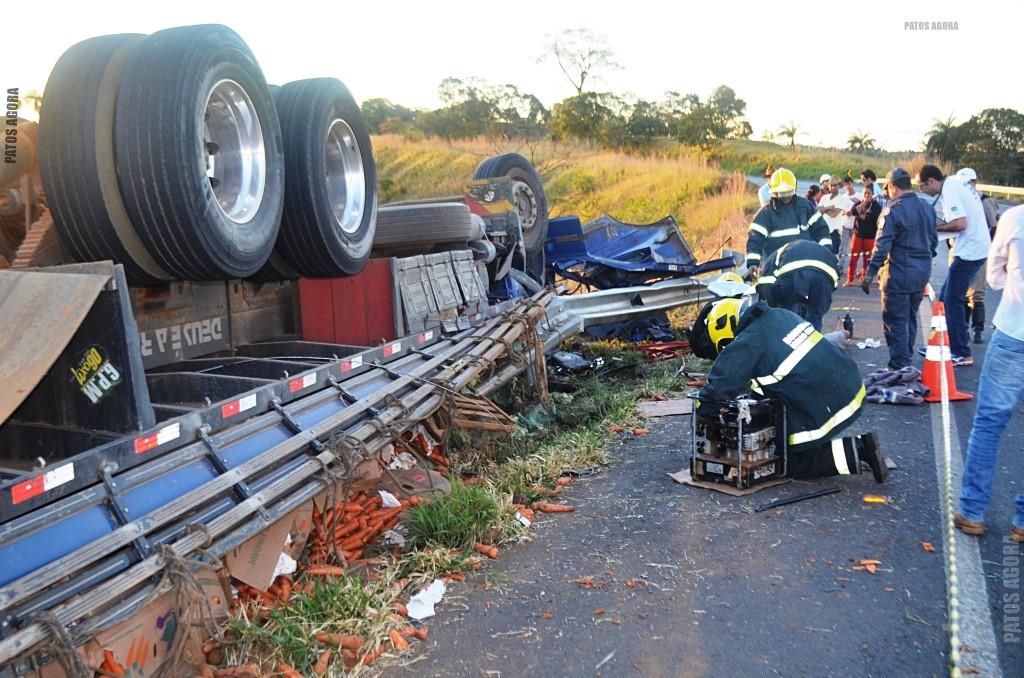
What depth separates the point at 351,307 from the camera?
509 cm

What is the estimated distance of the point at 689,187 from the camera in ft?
83.0

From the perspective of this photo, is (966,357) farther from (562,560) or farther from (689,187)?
(689,187)

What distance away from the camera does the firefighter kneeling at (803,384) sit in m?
4.46

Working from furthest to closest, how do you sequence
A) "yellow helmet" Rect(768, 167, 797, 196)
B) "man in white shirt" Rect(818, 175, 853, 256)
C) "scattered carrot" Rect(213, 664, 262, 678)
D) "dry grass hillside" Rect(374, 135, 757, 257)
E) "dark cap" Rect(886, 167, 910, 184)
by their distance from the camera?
"dry grass hillside" Rect(374, 135, 757, 257)
"man in white shirt" Rect(818, 175, 853, 256)
"yellow helmet" Rect(768, 167, 797, 196)
"dark cap" Rect(886, 167, 910, 184)
"scattered carrot" Rect(213, 664, 262, 678)

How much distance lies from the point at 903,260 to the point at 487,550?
16.0 feet

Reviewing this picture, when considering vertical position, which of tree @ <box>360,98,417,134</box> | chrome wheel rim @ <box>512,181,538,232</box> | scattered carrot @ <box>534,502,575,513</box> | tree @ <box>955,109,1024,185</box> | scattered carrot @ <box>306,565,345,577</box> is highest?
tree @ <box>360,98,417,134</box>

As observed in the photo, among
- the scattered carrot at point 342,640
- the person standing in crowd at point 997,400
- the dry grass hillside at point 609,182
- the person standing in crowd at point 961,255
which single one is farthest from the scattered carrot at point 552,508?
the dry grass hillside at point 609,182

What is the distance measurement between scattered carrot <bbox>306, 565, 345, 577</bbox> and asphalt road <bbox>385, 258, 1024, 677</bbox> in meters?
0.46

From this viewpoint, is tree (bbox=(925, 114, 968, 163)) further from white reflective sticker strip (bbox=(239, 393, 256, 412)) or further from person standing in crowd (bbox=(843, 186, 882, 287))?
white reflective sticker strip (bbox=(239, 393, 256, 412))

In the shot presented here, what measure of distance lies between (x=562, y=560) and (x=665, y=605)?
1.95 feet

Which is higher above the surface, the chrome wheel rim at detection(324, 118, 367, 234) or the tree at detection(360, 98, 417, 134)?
the tree at detection(360, 98, 417, 134)

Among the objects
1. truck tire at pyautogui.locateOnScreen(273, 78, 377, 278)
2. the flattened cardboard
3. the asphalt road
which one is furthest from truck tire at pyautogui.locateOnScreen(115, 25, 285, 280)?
the asphalt road

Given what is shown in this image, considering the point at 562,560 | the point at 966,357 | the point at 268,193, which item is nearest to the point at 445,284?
the point at 268,193

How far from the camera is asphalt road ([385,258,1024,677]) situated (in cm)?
298
